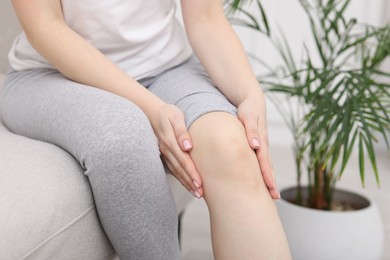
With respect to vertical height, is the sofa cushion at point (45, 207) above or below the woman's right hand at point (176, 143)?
below

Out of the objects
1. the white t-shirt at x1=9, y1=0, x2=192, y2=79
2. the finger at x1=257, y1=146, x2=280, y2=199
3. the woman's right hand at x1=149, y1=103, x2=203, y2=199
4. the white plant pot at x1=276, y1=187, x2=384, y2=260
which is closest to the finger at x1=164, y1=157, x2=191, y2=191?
the woman's right hand at x1=149, y1=103, x2=203, y2=199

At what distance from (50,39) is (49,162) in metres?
0.24

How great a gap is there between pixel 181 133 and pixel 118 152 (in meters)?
0.13

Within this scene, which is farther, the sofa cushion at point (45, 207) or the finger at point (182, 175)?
the finger at point (182, 175)

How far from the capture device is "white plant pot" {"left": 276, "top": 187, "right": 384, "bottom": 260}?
1.34m

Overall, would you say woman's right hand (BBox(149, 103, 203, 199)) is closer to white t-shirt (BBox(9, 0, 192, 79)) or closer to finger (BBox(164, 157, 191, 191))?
finger (BBox(164, 157, 191, 191))

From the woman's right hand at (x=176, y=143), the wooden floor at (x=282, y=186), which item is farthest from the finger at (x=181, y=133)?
the wooden floor at (x=282, y=186)

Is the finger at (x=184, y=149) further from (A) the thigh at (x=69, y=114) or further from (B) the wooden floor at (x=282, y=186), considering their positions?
(B) the wooden floor at (x=282, y=186)

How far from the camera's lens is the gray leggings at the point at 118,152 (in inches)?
32.1

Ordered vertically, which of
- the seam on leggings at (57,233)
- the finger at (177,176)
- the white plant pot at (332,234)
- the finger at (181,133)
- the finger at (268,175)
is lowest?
the white plant pot at (332,234)

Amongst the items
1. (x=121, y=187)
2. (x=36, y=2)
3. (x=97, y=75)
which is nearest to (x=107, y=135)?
(x=121, y=187)

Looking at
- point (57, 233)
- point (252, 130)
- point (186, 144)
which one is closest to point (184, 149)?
point (186, 144)

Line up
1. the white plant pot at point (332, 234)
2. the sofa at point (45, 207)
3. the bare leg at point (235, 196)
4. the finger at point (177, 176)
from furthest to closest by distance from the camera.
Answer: the white plant pot at point (332, 234) < the finger at point (177, 176) < the bare leg at point (235, 196) < the sofa at point (45, 207)

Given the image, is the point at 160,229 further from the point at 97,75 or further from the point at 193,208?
the point at 193,208
